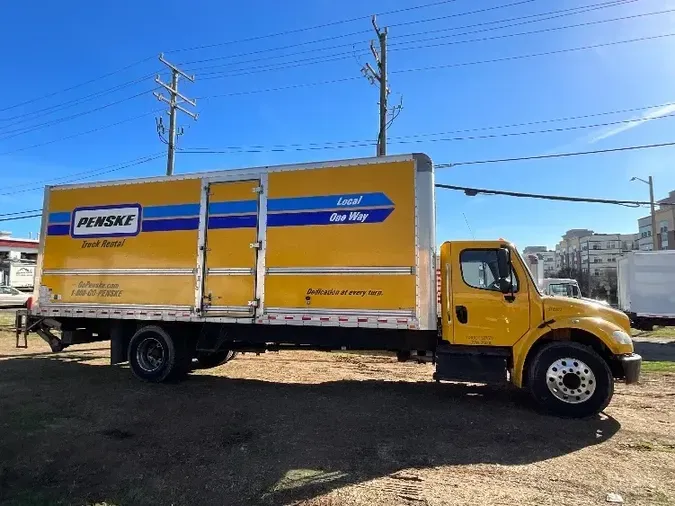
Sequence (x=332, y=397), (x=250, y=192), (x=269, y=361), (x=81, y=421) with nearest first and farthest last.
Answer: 1. (x=81, y=421)
2. (x=332, y=397)
3. (x=250, y=192)
4. (x=269, y=361)

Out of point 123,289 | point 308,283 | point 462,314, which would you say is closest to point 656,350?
point 462,314

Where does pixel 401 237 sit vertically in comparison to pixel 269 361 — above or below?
above

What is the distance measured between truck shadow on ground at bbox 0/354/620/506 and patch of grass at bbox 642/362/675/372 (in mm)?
5325

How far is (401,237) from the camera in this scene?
753 cm

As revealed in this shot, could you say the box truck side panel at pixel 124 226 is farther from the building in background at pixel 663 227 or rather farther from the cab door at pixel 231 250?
the building in background at pixel 663 227

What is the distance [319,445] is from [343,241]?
10.2 feet

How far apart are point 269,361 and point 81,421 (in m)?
5.51

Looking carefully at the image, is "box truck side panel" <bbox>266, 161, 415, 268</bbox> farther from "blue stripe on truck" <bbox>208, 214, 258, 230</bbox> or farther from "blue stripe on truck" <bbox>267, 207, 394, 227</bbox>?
"blue stripe on truck" <bbox>208, 214, 258, 230</bbox>

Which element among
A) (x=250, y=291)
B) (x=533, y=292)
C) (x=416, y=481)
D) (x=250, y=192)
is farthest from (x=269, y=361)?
(x=416, y=481)

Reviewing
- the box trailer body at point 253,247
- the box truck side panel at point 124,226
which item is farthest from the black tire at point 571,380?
Result: the box truck side panel at point 124,226

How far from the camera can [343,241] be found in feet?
25.7

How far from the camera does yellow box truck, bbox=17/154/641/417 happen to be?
23.6 feet

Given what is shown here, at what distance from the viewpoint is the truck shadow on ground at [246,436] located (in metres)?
4.79

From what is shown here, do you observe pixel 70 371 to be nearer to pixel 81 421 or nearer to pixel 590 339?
pixel 81 421
